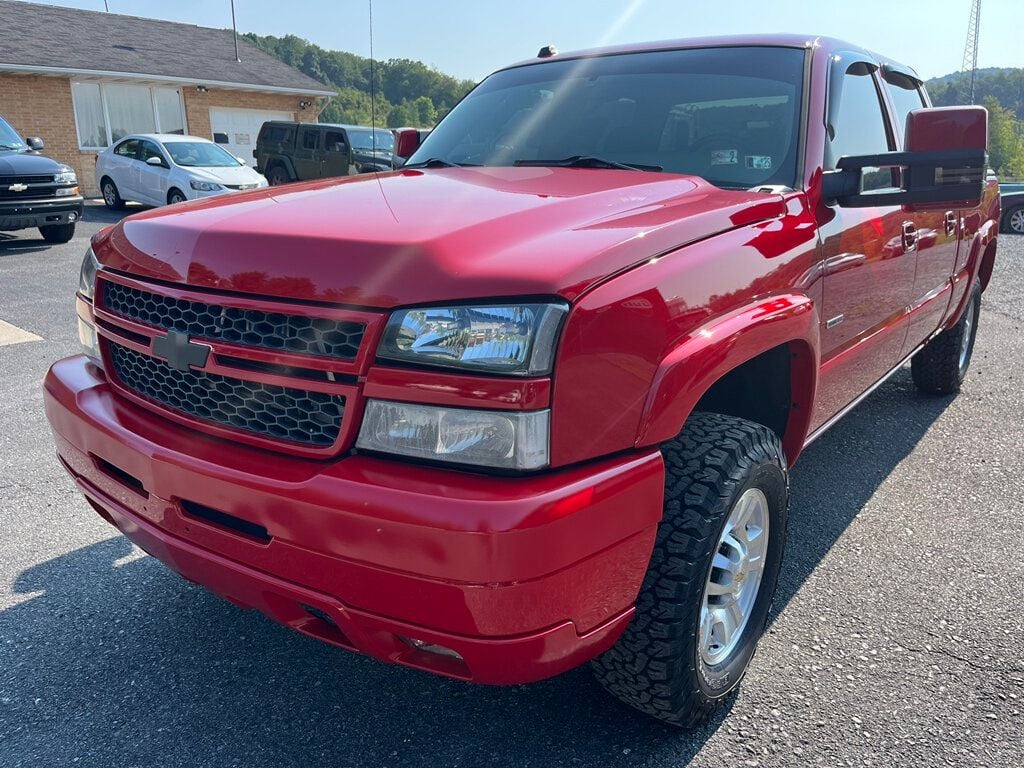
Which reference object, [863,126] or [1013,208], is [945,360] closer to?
[863,126]

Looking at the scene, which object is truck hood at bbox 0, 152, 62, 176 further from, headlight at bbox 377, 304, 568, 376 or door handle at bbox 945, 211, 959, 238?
headlight at bbox 377, 304, 568, 376

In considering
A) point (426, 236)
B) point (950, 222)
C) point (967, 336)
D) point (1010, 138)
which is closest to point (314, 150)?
point (967, 336)

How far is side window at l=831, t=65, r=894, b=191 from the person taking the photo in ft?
9.79

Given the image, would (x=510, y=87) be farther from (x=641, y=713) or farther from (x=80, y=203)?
(x=80, y=203)

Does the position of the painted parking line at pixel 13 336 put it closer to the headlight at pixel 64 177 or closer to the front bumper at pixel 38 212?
the front bumper at pixel 38 212

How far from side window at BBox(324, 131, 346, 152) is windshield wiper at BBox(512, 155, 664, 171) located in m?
15.9

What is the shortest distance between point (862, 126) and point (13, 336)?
235 inches

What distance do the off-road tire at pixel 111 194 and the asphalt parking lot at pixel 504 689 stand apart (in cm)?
1432

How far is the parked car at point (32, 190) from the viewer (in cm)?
1020

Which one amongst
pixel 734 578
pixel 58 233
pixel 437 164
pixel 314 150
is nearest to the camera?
pixel 734 578

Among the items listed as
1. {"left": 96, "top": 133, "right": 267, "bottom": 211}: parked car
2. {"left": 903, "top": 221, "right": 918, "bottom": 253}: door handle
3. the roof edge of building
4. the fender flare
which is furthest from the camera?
the roof edge of building

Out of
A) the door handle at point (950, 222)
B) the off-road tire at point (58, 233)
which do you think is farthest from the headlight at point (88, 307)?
the off-road tire at point (58, 233)

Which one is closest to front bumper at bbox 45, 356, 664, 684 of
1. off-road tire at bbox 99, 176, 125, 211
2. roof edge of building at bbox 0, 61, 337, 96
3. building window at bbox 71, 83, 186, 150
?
off-road tire at bbox 99, 176, 125, 211

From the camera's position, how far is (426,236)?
5.93ft
